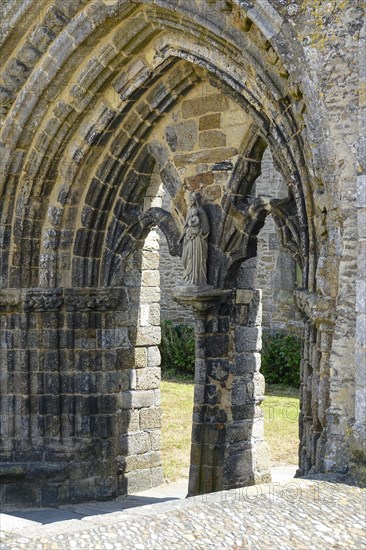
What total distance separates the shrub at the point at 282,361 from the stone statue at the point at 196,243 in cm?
717

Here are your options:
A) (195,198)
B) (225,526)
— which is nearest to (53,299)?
(195,198)

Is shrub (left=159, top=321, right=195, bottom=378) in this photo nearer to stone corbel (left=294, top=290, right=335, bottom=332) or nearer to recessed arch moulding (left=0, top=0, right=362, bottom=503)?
recessed arch moulding (left=0, top=0, right=362, bottom=503)

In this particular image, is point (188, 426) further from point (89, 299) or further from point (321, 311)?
point (321, 311)

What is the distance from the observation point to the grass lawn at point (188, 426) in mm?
10398

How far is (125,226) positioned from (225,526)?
463cm

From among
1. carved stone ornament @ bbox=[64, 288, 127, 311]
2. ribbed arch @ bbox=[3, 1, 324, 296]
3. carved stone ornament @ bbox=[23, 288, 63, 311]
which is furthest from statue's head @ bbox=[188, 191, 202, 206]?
carved stone ornament @ bbox=[23, 288, 63, 311]

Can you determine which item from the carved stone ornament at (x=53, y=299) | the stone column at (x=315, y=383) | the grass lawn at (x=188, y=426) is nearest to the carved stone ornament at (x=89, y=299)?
the carved stone ornament at (x=53, y=299)

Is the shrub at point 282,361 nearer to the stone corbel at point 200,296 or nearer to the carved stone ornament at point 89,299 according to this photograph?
the carved stone ornament at point 89,299

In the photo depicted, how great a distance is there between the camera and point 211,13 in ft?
23.1

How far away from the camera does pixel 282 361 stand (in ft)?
50.1

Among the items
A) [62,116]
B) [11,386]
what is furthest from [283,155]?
[11,386]

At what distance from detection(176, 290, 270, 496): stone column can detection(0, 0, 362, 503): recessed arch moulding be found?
1 cm

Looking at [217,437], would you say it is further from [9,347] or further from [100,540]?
[100,540]

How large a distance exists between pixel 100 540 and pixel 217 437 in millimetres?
3743
